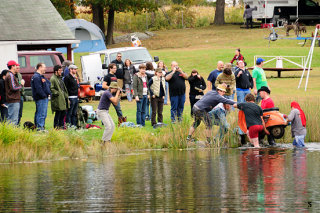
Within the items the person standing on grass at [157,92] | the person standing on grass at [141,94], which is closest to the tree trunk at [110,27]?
the person standing on grass at [141,94]

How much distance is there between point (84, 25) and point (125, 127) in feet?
101

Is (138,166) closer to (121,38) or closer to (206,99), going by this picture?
(206,99)

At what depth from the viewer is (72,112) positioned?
18578 millimetres

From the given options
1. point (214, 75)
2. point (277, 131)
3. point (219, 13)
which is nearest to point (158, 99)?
point (214, 75)

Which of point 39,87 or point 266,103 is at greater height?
point 39,87

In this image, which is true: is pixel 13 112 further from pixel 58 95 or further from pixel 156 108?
pixel 156 108

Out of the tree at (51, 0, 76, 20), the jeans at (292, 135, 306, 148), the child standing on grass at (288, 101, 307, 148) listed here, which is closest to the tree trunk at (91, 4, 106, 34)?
the tree at (51, 0, 76, 20)

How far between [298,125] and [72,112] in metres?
5.90

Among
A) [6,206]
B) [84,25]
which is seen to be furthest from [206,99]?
[84,25]

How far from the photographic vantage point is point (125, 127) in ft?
58.7

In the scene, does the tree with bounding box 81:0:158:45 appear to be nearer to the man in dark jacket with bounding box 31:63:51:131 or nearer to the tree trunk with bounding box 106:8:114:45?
the tree trunk with bounding box 106:8:114:45

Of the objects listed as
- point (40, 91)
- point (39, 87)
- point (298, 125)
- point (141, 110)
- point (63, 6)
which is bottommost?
point (298, 125)

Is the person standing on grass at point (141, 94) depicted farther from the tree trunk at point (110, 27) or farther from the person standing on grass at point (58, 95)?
the tree trunk at point (110, 27)

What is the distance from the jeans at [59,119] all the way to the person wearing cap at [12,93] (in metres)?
0.97
